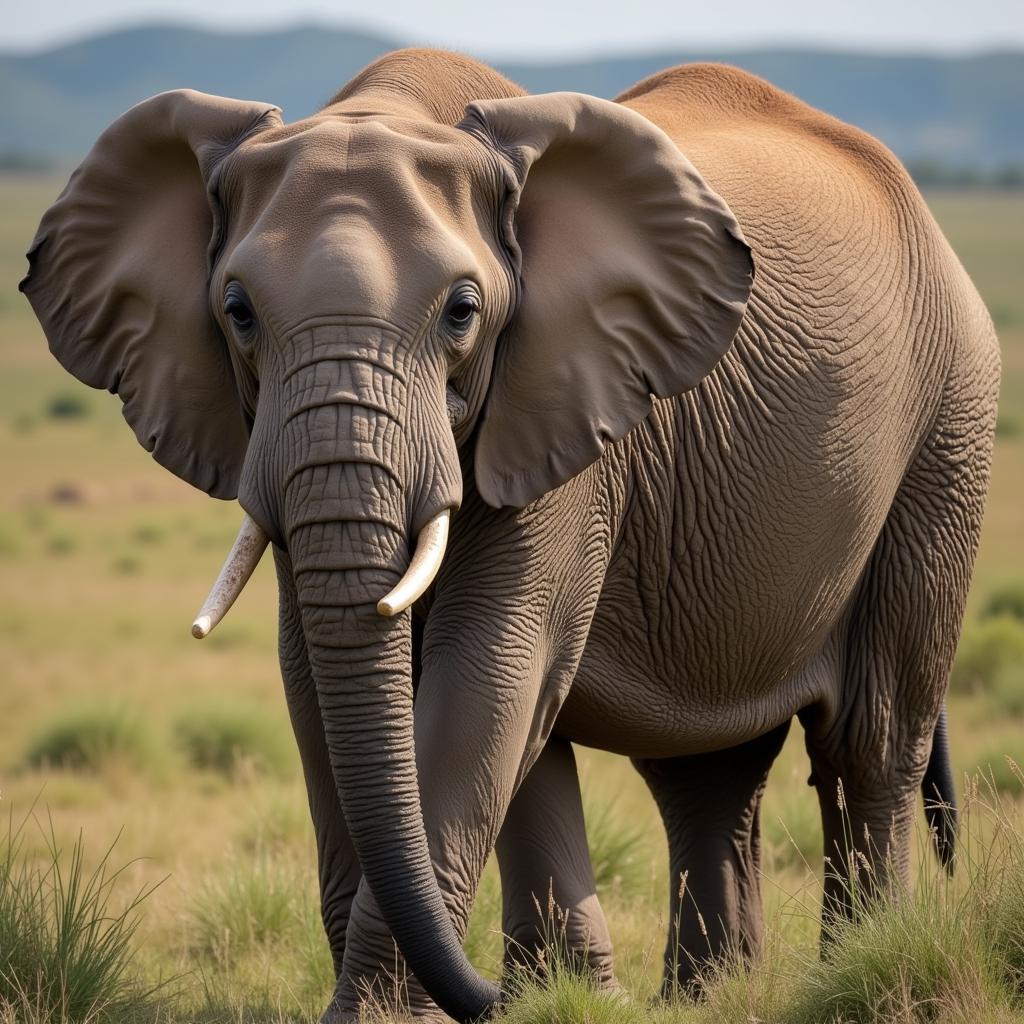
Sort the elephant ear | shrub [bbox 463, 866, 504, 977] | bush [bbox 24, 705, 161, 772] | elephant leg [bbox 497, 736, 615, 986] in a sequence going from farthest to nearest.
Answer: bush [bbox 24, 705, 161, 772] → shrub [bbox 463, 866, 504, 977] → elephant leg [bbox 497, 736, 615, 986] → the elephant ear

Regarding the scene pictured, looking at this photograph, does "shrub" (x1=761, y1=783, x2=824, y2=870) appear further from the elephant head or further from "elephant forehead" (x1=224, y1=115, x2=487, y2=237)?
"elephant forehead" (x1=224, y1=115, x2=487, y2=237)

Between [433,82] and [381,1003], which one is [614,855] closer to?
[381,1003]

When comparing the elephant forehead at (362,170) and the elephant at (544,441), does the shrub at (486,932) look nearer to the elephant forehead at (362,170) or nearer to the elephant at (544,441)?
the elephant at (544,441)

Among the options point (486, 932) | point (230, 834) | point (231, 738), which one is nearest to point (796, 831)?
point (486, 932)

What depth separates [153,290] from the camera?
405cm

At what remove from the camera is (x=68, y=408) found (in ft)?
127

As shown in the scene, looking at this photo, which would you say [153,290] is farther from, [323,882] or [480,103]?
[323,882]

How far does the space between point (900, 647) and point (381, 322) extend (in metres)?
2.41

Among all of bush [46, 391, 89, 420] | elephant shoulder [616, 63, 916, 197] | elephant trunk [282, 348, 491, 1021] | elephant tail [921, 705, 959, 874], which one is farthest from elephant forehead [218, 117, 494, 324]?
bush [46, 391, 89, 420]

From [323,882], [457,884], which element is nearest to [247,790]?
[323,882]

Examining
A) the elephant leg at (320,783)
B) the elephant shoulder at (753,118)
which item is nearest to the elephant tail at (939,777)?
the elephant shoulder at (753,118)

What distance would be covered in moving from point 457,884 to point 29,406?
40.1 metres

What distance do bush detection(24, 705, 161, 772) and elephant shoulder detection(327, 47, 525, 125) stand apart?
23.1ft

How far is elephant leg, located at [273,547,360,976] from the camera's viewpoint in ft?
14.0
